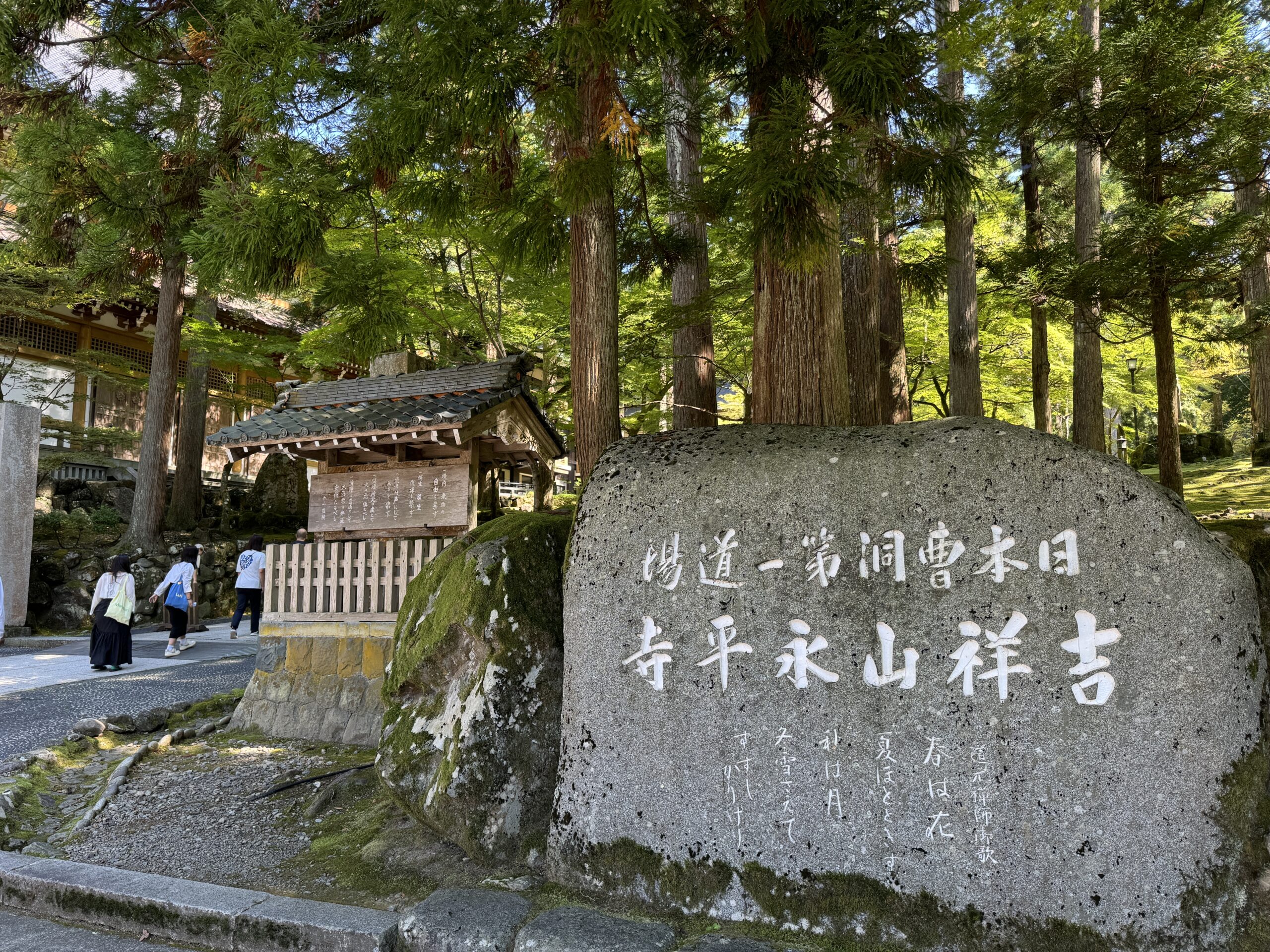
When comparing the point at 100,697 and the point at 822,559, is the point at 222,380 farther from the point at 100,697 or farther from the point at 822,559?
the point at 822,559

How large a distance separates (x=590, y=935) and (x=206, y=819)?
3313 millimetres

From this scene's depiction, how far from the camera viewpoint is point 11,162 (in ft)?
45.1

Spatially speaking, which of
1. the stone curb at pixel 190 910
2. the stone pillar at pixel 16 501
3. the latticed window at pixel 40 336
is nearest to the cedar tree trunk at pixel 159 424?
the stone pillar at pixel 16 501

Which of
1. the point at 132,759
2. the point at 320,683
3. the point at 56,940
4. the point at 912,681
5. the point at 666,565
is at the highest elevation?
the point at 666,565

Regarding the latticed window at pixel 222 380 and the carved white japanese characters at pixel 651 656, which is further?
the latticed window at pixel 222 380

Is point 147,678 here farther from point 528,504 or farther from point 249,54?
point 528,504

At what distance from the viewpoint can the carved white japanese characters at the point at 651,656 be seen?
3.69 metres

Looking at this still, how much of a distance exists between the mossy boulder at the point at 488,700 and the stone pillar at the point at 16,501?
12.5 m

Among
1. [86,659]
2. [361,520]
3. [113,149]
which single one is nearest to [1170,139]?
[361,520]

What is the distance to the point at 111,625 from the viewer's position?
10.3m

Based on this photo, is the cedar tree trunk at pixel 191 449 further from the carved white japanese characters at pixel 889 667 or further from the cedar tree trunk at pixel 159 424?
the carved white japanese characters at pixel 889 667

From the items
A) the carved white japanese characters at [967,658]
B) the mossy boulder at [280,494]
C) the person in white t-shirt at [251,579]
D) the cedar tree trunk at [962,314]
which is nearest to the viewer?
the carved white japanese characters at [967,658]

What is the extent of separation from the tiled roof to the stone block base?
197 centimetres

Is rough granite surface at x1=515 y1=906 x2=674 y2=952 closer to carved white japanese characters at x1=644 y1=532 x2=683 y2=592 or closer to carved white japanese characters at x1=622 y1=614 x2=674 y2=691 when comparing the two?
carved white japanese characters at x1=622 y1=614 x2=674 y2=691
